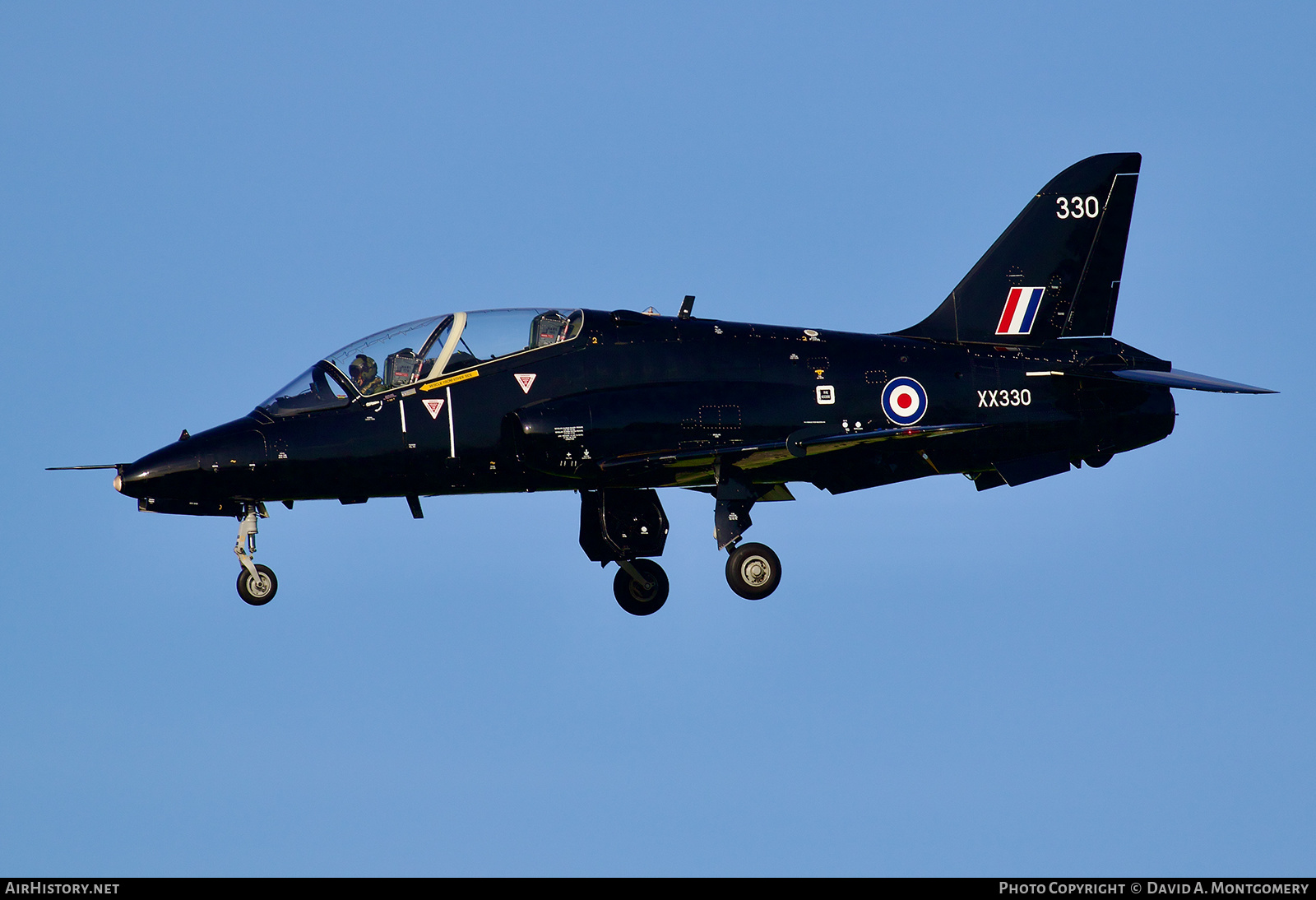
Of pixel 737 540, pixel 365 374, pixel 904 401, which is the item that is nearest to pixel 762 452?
pixel 737 540

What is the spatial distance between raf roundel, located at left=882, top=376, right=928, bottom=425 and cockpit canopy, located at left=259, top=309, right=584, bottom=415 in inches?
207

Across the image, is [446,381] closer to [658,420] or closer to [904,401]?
[658,420]

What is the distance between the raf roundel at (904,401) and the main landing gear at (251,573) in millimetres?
10326

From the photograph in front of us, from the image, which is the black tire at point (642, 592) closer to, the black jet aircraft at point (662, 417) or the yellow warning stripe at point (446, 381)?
the black jet aircraft at point (662, 417)

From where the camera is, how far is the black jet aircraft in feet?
93.7

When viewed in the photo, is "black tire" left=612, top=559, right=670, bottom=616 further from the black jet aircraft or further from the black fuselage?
the black fuselage

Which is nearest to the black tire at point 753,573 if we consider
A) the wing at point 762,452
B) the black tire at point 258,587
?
the wing at point 762,452

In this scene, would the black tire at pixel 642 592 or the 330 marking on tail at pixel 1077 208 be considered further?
the 330 marking on tail at pixel 1077 208

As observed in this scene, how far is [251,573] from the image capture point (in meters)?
28.8

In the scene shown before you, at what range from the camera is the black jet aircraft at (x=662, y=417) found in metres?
28.6

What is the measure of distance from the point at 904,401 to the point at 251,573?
1095 cm
